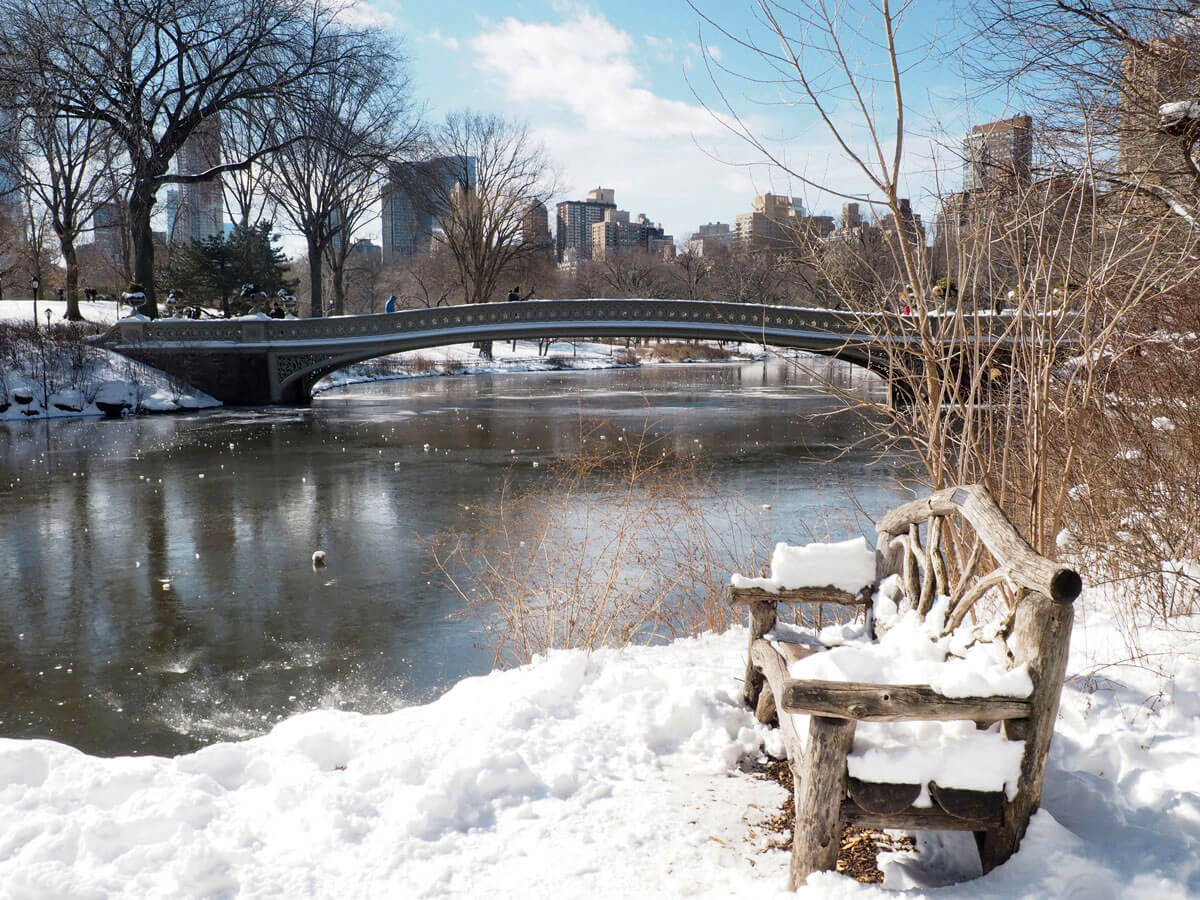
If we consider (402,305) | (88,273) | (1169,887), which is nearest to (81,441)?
(1169,887)

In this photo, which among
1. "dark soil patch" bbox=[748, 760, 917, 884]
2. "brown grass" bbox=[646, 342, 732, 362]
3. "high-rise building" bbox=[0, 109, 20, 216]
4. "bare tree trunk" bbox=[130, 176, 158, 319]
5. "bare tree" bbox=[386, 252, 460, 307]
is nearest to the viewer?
"dark soil patch" bbox=[748, 760, 917, 884]

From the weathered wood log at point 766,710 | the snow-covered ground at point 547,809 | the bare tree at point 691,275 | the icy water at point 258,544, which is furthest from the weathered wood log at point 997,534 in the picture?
the bare tree at point 691,275

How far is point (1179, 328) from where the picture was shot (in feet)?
21.1

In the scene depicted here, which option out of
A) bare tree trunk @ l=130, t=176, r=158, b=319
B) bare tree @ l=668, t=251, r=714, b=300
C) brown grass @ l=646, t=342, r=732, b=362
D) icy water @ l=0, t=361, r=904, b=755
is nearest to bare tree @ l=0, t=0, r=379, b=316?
bare tree trunk @ l=130, t=176, r=158, b=319

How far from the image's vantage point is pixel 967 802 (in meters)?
2.37

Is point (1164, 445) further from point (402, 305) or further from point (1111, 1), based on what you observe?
point (402, 305)

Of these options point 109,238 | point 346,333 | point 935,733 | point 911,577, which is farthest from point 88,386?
point 109,238

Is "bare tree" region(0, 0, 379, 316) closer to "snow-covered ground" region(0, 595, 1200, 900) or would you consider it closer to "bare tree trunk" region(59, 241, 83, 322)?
"bare tree trunk" region(59, 241, 83, 322)

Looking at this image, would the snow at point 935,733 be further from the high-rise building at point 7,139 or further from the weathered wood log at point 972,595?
the high-rise building at point 7,139

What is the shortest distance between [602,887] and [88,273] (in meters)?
65.2

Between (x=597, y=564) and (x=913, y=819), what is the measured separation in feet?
20.5

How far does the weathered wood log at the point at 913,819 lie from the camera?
237 centimetres

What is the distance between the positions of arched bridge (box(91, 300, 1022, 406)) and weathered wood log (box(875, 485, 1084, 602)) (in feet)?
69.9

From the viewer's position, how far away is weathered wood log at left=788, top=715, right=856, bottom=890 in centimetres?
236
